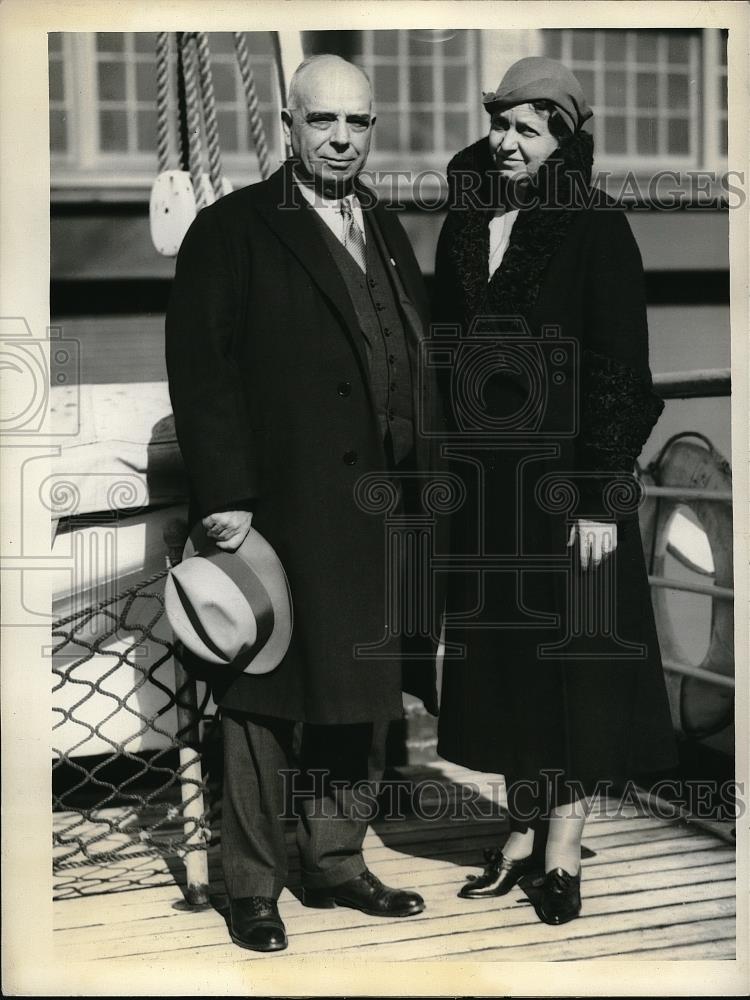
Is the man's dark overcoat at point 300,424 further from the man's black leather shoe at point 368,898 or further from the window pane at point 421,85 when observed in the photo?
the window pane at point 421,85

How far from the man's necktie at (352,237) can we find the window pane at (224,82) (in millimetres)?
3819

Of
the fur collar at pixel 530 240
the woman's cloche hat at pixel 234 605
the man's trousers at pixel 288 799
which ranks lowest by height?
the man's trousers at pixel 288 799

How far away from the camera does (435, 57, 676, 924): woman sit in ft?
8.61

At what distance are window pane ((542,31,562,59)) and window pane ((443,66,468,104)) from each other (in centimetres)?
50

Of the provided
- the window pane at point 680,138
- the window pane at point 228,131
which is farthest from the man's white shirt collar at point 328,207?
the window pane at point 228,131

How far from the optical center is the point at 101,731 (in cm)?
306

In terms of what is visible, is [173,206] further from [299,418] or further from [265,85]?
[265,85]

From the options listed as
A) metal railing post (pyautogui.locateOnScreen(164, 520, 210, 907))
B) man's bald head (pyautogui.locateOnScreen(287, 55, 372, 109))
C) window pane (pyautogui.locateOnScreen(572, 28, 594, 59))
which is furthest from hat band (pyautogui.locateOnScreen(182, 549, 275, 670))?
window pane (pyautogui.locateOnScreen(572, 28, 594, 59))

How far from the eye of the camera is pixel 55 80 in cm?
268

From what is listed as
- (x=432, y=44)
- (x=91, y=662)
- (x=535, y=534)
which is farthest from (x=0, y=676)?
(x=432, y=44)

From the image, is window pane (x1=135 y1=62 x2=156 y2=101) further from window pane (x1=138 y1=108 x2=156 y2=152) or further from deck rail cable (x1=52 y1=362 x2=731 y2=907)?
deck rail cable (x1=52 y1=362 x2=731 y2=907)

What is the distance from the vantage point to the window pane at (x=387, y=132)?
652 cm

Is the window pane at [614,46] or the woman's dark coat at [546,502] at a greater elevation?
the window pane at [614,46]

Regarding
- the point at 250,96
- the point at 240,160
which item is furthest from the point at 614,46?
the point at 250,96
